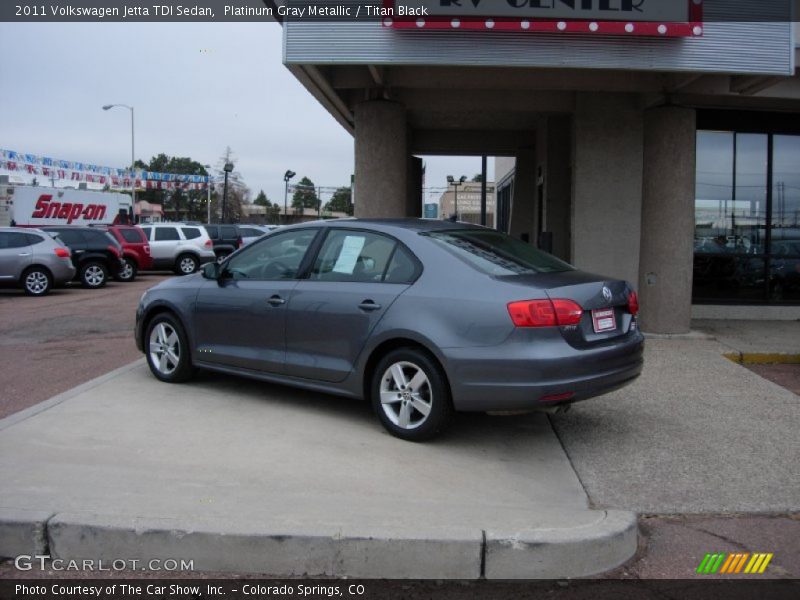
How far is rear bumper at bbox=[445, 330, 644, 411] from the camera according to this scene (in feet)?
15.4

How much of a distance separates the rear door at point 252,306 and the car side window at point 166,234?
17908 millimetres

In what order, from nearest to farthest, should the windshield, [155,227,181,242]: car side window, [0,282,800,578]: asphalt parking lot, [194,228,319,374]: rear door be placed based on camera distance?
1. [0,282,800,578]: asphalt parking lot
2. the windshield
3. [194,228,319,374]: rear door
4. [155,227,181,242]: car side window

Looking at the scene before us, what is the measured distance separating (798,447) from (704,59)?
15.2 ft

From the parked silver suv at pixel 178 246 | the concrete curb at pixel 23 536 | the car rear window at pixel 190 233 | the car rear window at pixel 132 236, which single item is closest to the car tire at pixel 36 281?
the car rear window at pixel 132 236

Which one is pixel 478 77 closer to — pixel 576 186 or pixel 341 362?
pixel 576 186

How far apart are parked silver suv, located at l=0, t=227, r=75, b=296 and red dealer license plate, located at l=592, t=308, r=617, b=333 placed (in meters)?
15.1

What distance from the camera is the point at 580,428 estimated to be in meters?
5.80

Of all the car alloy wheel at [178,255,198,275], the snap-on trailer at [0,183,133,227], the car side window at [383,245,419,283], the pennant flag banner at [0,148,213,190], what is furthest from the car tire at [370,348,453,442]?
Answer: the pennant flag banner at [0,148,213,190]

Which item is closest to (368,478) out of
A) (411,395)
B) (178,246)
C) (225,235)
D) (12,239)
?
(411,395)

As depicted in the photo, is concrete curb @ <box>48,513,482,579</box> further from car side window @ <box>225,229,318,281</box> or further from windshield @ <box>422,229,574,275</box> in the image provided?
car side window @ <box>225,229,318,281</box>

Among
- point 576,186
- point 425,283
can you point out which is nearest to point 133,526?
point 425,283

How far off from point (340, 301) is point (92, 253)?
15547 mm

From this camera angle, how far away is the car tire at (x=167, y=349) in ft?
22.0

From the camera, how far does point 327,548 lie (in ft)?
11.8
